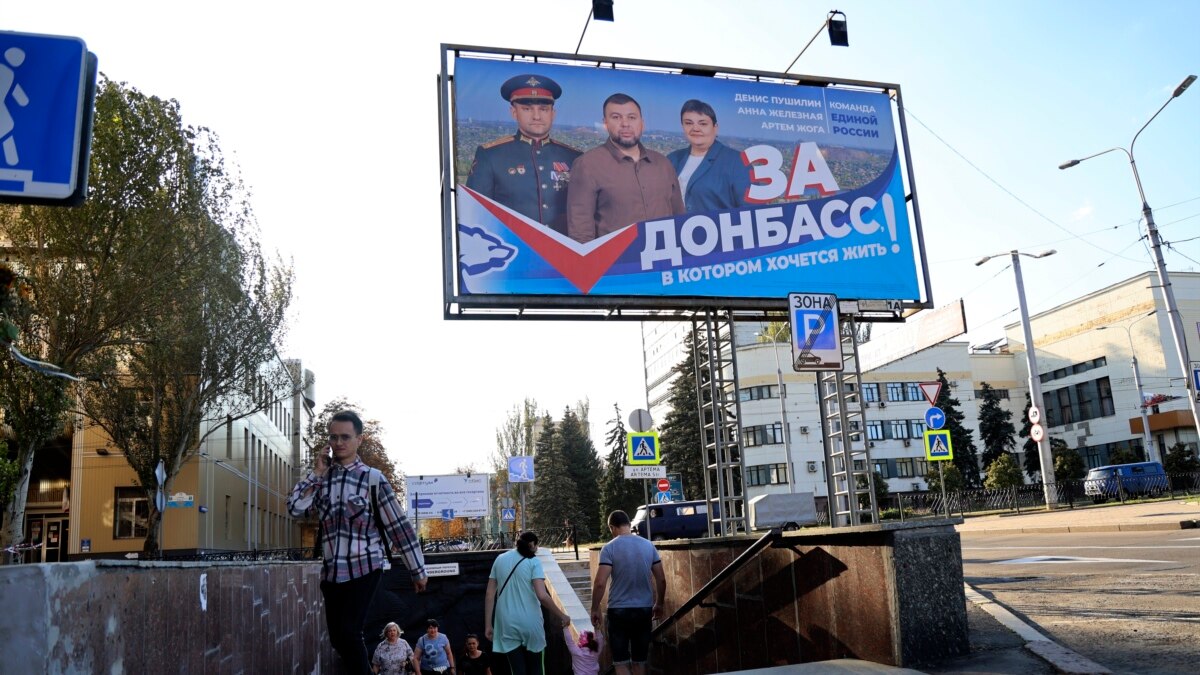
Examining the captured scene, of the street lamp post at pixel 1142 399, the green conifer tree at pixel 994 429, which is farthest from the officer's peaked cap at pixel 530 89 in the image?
the green conifer tree at pixel 994 429

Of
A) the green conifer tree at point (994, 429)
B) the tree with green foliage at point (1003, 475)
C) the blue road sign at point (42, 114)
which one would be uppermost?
the green conifer tree at point (994, 429)

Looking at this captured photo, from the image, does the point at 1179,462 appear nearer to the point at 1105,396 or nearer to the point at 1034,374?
the point at 1034,374

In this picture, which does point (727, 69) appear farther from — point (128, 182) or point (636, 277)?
point (128, 182)

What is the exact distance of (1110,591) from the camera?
373 inches

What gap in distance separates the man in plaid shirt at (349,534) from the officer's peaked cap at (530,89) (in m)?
9.94

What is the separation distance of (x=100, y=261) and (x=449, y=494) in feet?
85.9

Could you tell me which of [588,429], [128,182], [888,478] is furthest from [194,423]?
[588,429]

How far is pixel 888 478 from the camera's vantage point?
6181 cm

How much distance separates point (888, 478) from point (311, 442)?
37.4 meters

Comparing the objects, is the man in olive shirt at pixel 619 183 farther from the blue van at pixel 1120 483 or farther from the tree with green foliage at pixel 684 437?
the tree with green foliage at pixel 684 437

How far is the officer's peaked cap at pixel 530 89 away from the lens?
1390 cm

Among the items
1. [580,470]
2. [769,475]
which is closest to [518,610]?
[769,475]

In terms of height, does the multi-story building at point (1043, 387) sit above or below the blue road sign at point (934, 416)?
above

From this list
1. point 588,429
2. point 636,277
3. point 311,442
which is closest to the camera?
point 636,277
